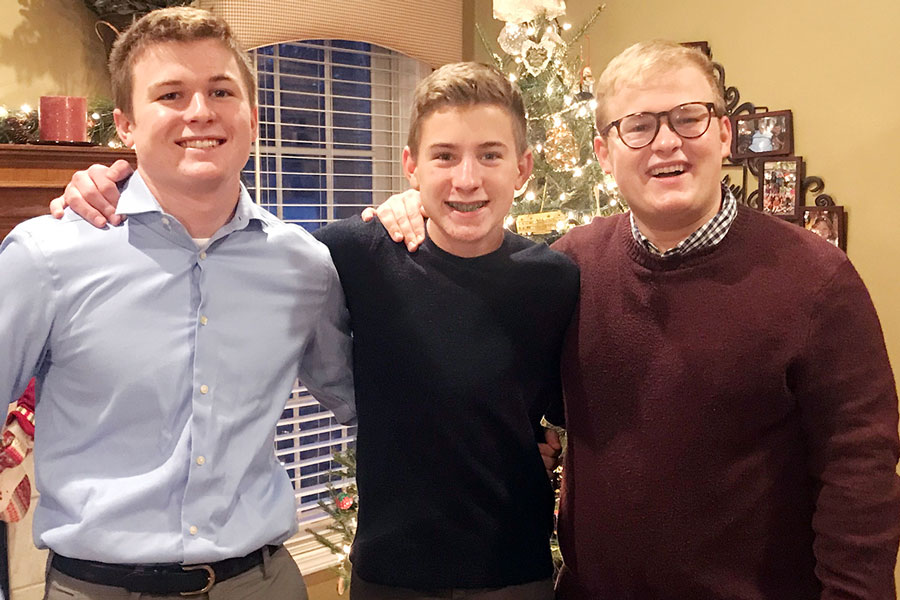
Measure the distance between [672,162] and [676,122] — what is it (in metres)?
0.08

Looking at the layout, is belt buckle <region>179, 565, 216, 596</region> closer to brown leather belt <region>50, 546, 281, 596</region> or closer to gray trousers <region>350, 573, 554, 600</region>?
brown leather belt <region>50, 546, 281, 596</region>

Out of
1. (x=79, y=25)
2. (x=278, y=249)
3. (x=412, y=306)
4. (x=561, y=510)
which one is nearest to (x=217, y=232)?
(x=278, y=249)

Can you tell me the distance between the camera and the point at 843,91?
3.04 meters

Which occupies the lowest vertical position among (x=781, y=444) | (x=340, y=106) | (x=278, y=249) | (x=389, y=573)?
(x=389, y=573)

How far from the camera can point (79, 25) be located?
3074mm

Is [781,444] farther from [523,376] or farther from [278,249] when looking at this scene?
[278,249]

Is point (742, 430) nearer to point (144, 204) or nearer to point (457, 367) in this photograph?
point (457, 367)

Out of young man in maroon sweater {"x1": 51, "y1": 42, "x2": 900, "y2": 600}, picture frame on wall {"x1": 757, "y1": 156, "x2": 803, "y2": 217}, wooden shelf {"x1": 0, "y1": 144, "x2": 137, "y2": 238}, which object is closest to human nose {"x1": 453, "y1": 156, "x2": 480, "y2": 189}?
young man in maroon sweater {"x1": 51, "y1": 42, "x2": 900, "y2": 600}

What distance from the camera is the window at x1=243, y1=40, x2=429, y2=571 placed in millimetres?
3865

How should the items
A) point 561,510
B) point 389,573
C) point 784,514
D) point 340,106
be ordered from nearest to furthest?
point 784,514 < point 389,573 < point 561,510 < point 340,106

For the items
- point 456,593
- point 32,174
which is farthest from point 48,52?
point 456,593

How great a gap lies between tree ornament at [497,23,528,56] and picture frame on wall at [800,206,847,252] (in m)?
1.38

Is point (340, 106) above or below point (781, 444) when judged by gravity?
above

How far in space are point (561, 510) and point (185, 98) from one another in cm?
112
